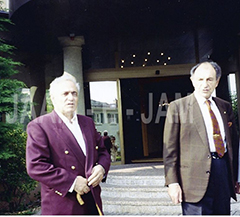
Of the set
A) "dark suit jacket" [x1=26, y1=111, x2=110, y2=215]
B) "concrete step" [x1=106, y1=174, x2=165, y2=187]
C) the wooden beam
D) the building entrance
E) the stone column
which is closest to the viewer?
"dark suit jacket" [x1=26, y1=111, x2=110, y2=215]

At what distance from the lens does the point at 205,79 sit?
2516 millimetres

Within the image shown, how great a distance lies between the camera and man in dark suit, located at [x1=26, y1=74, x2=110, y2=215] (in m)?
2.19

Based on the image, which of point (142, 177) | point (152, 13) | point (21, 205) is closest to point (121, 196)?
point (142, 177)

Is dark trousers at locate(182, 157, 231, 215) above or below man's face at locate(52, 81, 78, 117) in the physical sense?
below

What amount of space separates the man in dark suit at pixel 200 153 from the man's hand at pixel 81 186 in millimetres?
662

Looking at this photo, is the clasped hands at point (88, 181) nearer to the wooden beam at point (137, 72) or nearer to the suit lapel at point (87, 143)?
the suit lapel at point (87, 143)

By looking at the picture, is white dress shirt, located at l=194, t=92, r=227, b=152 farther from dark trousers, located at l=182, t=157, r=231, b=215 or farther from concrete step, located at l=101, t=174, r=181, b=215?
concrete step, located at l=101, t=174, r=181, b=215

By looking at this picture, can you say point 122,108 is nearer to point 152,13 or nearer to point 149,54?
point 149,54

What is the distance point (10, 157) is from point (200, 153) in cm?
407

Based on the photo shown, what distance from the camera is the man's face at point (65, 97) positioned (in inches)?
92.6

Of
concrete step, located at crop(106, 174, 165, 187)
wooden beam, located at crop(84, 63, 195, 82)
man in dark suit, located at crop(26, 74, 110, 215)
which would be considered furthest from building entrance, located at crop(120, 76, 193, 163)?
man in dark suit, located at crop(26, 74, 110, 215)

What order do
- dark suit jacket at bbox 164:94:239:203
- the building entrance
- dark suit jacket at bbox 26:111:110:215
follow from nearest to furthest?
dark suit jacket at bbox 26:111:110:215
dark suit jacket at bbox 164:94:239:203
the building entrance

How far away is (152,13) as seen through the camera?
6.66m

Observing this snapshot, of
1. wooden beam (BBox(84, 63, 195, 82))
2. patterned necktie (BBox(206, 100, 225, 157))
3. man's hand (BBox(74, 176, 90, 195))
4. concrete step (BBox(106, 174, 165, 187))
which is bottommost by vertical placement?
concrete step (BBox(106, 174, 165, 187))
